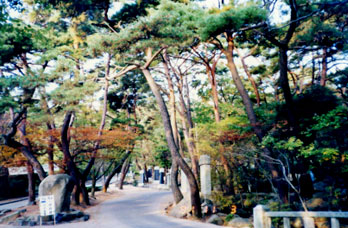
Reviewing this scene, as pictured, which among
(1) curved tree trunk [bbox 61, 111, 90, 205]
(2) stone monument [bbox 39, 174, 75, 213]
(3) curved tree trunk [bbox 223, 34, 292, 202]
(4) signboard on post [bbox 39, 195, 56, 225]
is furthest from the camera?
(1) curved tree trunk [bbox 61, 111, 90, 205]

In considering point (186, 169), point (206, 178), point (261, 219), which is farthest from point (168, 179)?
point (261, 219)

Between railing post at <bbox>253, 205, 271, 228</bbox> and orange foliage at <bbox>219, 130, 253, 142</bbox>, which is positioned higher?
orange foliage at <bbox>219, 130, 253, 142</bbox>

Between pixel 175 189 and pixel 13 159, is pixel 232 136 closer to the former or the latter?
pixel 175 189

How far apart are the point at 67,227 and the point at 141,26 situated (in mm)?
7155

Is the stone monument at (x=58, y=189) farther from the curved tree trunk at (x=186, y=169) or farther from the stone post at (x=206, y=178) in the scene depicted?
the stone post at (x=206, y=178)

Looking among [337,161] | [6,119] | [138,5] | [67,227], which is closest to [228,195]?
[337,161]

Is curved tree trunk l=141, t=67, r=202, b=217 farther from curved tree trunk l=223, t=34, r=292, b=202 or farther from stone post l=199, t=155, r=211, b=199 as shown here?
curved tree trunk l=223, t=34, r=292, b=202

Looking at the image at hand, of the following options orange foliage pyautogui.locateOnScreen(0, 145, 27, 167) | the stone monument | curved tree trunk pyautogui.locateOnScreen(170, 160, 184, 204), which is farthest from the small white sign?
orange foliage pyautogui.locateOnScreen(0, 145, 27, 167)

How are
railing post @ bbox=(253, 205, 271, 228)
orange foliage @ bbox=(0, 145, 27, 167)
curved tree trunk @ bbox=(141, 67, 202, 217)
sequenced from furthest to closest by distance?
orange foliage @ bbox=(0, 145, 27, 167)
curved tree trunk @ bbox=(141, 67, 202, 217)
railing post @ bbox=(253, 205, 271, 228)

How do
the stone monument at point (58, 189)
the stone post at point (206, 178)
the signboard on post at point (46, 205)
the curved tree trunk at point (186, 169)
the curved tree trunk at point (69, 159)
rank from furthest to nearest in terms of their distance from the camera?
the curved tree trunk at point (69, 159), the stone post at point (206, 178), the stone monument at point (58, 189), the curved tree trunk at point (186, 169), the signboard on post at point (46, 205)

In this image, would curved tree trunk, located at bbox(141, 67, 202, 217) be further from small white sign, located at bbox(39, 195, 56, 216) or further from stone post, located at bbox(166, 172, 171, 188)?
stone post, located at bbox(166, 172, 171, 188)

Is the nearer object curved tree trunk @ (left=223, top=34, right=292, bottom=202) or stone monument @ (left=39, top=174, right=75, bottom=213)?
curved tree trunk @ (left=223, top=34, right=292, bottom=202)

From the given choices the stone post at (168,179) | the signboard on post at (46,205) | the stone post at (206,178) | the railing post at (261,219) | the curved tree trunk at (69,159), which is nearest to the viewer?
the railing post at (261,219)

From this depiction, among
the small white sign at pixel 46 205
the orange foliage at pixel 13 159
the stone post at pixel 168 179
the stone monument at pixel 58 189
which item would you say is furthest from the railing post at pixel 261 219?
the stone post at pixel 168 179
